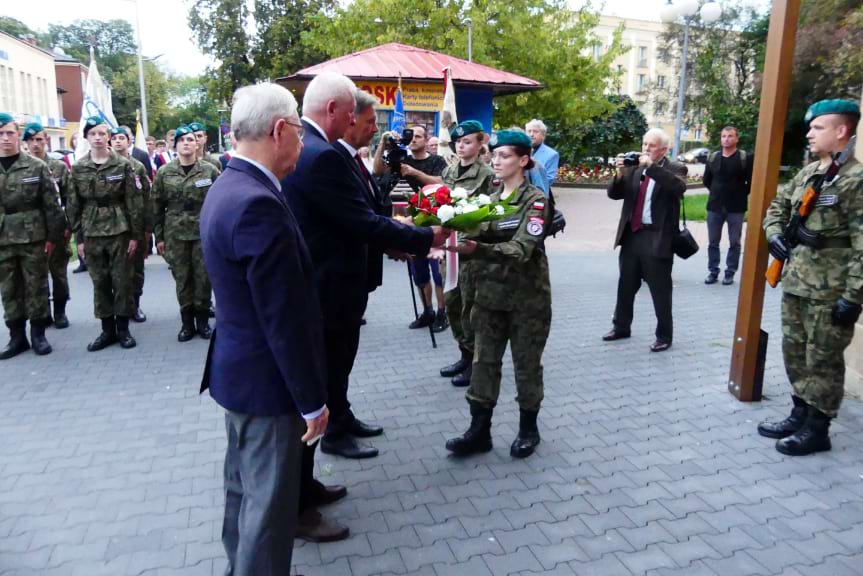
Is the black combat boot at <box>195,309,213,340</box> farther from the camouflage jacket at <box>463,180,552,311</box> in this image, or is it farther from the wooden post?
the wooden post

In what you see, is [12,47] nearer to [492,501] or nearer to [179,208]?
[179,208]

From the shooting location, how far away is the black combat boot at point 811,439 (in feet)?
14.1

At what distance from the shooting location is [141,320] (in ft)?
25.5

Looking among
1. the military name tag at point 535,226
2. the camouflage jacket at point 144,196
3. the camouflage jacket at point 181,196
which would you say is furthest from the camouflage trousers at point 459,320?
the camouflage jacket at point 144,196

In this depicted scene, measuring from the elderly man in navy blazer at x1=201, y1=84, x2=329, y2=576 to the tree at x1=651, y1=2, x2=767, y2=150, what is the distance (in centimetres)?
2932

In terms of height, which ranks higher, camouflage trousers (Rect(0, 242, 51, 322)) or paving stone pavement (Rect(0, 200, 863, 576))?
camouflage trousers (Rect(0, 242, 51, 322))

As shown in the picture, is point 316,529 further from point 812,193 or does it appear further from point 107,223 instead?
point 107,223

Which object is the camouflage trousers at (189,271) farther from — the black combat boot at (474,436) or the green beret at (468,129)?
the black combat boot at (474,436)

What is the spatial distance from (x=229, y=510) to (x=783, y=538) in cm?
273

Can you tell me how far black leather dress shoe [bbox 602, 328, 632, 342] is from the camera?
6895 millimetres

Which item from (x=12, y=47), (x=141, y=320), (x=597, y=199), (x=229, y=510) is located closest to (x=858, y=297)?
(x=229, y=510)

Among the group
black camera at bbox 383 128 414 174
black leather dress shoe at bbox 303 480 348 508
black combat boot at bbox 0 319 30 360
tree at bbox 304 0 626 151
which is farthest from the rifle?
tree at bbox 304 0 626 151

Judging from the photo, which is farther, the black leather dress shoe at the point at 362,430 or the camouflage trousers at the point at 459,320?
the camouflage trousers at the point at 459,320

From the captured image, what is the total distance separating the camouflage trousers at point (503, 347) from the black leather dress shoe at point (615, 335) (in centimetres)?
288
